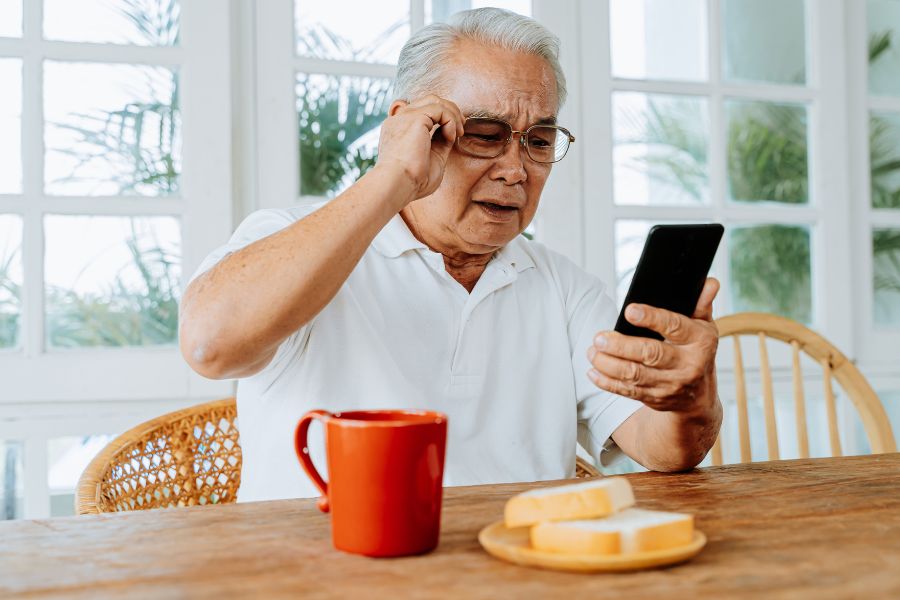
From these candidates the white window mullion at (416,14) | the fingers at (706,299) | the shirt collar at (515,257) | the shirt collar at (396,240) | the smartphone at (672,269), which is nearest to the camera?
the smartphone at (672,269)

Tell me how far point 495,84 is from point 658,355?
1.74ft

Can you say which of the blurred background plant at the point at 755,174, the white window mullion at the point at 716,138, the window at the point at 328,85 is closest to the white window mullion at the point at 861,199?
the blurred background plant at the point at 755,174

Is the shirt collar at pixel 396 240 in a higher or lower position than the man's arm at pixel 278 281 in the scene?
higher

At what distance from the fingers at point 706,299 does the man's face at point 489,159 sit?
15.2 inches

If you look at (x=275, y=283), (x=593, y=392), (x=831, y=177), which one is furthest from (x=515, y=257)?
(x=831, y=177)

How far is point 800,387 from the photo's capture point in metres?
1.68

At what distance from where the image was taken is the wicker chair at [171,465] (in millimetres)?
1146

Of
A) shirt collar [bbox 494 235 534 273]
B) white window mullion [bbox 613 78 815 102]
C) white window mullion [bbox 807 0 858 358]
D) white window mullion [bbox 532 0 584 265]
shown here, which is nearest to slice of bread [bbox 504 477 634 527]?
shirt collar [bbox 494 235 534 273]

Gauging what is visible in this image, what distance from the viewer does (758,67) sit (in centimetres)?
258

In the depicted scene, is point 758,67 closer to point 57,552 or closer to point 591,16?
point 591,16

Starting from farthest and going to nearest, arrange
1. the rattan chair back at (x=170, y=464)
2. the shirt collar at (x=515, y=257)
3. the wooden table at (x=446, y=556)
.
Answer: the shirt collar at (x=515, y=257), the rattan chair back at (x=170, y=464), the wooden table at (x=446, y=556)

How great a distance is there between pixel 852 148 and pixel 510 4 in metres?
1.15

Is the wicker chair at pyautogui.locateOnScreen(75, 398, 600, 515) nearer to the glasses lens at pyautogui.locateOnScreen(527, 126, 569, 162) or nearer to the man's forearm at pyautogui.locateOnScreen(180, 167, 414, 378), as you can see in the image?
the man's forearm at pyautogui.locateOnScreen(180, 167, 414, 378)

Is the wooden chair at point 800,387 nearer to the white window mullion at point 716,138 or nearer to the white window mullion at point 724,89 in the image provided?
the white window mullion at point 716,138
